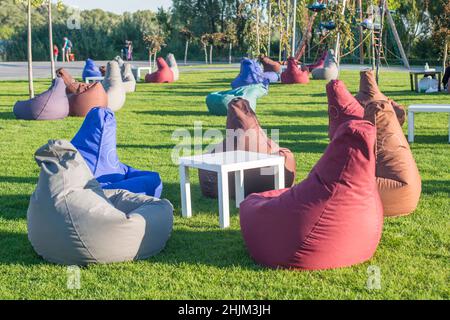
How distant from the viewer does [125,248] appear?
5418 mm

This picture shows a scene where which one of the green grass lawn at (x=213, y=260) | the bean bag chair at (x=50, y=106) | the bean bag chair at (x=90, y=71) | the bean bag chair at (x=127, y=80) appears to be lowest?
the green grass lawn at (x=213, y=260)

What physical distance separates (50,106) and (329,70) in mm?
13402

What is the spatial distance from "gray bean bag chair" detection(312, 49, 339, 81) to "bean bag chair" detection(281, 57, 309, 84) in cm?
141

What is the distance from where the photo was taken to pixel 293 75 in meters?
23.9

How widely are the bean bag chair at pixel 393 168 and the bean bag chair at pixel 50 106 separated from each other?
29.9ft

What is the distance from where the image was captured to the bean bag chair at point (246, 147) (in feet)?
24.0

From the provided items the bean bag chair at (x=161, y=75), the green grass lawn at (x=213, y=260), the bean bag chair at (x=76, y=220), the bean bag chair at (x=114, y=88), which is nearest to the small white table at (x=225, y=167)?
the green grass lawn at (x=213, y=260)

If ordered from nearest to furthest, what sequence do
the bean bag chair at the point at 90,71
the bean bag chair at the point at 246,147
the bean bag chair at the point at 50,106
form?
the bean bag chair at the point at 246,147
the bean bag chair at the point at 50,106
the bean bag chair at the point at 90,71

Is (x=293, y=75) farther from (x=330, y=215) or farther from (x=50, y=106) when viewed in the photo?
(x=330, y=215)

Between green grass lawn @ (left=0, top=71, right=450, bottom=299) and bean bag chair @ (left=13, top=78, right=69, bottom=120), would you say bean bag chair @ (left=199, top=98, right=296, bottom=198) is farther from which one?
bean bag chair @ (left=13, top=78, right=69, bottom=120)

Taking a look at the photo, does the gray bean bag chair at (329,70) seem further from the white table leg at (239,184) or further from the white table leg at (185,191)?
the white table leg at (185,191)

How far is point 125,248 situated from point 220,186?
1.22m

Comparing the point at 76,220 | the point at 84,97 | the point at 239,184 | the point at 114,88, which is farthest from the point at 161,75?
the point at 76,220
